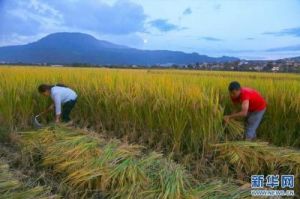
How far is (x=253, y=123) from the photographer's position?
5.07m

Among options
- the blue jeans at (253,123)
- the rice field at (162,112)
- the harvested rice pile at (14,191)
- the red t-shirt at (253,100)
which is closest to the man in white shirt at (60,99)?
the rice field at (162,112)

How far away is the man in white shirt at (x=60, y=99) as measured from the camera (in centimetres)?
A: 569

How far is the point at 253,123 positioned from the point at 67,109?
9.37 feet

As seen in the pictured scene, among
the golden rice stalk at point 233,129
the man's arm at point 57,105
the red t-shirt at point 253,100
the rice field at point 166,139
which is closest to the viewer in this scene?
the rice field at point 166,139

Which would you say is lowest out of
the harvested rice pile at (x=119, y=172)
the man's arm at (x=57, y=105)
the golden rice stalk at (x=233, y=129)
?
the harvested rice pile at (x=119, y=172)

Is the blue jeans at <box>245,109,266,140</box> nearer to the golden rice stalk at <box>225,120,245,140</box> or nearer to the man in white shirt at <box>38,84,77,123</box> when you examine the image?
the golden rice stalk at <box>225,120,245,140</box>

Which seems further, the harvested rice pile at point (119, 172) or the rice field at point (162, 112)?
the rice field at point (162, 112)

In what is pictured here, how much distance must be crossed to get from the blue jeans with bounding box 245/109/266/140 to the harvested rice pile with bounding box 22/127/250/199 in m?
1.18

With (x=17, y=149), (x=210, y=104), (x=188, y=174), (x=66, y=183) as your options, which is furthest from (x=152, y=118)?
(x=17, y=149)

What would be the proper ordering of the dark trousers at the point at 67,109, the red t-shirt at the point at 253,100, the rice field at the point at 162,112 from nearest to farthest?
the rice field at the point at 162,112 < the red t-shirt at the point at 253,100 < the dark trousers at the point at 67,109

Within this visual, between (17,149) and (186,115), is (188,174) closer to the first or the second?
(186,115)

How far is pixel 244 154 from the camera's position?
4.40 meters

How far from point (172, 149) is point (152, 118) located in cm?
54

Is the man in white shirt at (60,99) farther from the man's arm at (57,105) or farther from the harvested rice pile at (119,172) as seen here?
the harvested rice pile at (119,172)
